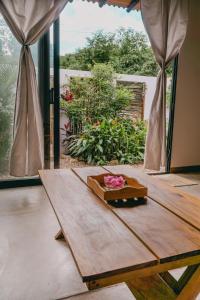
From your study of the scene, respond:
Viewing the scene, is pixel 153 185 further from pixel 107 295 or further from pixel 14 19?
pixel 14 19

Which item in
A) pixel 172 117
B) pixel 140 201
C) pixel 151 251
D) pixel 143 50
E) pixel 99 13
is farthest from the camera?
pixel 143 50

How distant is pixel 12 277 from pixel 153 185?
38.8 inches

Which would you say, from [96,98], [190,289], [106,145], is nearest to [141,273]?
[190,289]

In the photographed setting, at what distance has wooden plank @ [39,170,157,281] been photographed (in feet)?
2.63

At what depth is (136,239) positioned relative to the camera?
96 cm

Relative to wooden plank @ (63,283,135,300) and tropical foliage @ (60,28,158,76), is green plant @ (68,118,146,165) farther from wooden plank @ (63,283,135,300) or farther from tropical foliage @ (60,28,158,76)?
wooden plank @ (63,283,135,300)

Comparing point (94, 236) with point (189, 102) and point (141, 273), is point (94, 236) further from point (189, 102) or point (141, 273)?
point (189, 102)

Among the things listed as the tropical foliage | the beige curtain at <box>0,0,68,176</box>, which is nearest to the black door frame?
the beige curtain at <box>0,0,68,176</box>

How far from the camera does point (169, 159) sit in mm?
3711

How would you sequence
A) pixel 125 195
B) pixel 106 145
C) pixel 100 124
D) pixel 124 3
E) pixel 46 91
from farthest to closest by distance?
pixel 100 124 → pixel 106 145 → pixel 124 3 → pixel 46 91 → pixel 125 195

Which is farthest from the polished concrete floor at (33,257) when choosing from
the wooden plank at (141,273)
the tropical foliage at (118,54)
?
the tropical foliage at (118,54)

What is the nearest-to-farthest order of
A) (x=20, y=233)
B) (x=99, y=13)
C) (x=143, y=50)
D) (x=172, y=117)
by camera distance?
1. (x=20, y=233)
2. (x=172, y=117)
3. (x=99, y=13)
4. (x=143, y=50)

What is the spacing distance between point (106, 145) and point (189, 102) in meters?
1.58

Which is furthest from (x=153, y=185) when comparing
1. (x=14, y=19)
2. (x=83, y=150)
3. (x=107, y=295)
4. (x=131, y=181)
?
(x=83, y=150)
